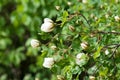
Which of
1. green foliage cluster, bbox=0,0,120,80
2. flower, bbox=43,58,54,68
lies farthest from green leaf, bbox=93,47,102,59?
flower, bbox=43,58,54,68

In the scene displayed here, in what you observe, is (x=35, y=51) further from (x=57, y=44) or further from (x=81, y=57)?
(x=81, y=57)

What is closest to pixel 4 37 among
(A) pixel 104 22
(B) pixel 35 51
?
(B) pixel 35 51

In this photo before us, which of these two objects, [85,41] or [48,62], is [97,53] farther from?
[48,62]

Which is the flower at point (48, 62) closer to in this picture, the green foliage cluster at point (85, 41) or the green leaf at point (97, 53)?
the green foliage cluster at point (85, 41)

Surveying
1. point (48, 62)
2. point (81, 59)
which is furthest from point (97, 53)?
point (48, 62)

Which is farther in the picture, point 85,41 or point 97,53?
point 85,41

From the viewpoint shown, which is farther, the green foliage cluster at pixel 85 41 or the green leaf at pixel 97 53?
the green foliage cluster at pixel 85 41

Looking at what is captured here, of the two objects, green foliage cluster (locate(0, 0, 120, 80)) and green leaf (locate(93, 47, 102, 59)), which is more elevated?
green foliage cluster (locate(0, 0, 120, 80))

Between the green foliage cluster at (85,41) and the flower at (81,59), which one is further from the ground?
the green foliage cluster at (85,41)

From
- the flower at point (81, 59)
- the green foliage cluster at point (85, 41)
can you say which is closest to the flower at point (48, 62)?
the green foliage cluster at point (85, 41)

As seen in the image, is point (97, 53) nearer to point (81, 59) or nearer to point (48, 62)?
point (81, 59)

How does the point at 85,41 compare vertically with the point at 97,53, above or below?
above

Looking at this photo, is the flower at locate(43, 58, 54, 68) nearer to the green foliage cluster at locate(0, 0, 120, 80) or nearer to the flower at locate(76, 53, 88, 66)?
the green foliage cluster at locate(0, 0, 120, 80)

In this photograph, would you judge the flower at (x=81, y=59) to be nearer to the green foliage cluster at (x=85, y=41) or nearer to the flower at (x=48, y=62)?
the green foliage cluster at (x=85, y=41)
